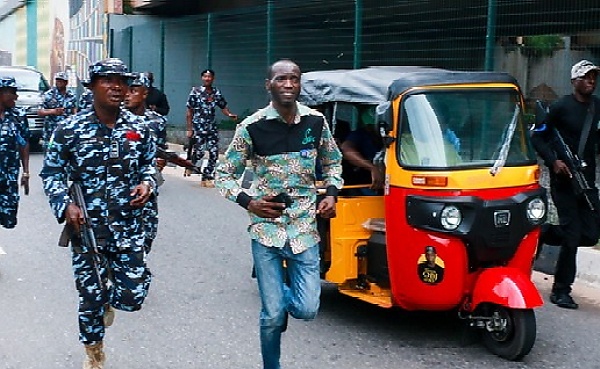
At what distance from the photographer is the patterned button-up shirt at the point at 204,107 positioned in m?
14.7

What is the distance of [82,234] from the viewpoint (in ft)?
17.1

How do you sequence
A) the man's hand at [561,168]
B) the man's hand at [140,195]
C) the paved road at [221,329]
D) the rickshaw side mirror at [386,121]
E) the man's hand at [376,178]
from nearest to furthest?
the man's hand at [140,195], the paved road at [221,329], the rickshaw side mirror at [386,121], the man's hand at [376,178], the man's hand at [561,168]

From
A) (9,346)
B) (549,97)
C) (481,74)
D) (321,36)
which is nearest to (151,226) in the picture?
(9,346)

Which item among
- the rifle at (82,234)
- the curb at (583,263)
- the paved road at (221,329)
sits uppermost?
the rifle at (82,234)

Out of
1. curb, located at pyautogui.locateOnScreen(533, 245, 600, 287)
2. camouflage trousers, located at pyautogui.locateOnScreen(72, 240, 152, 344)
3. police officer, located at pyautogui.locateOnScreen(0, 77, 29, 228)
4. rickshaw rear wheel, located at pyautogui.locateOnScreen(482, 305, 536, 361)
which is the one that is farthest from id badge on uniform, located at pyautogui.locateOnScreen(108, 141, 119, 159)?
curb, located at pyautogui.locateOnScreen(533, 245, 600, 287)

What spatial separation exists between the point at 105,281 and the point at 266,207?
115 cm

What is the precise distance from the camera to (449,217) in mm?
5746

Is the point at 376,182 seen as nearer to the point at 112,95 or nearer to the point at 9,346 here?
the point at 112,95

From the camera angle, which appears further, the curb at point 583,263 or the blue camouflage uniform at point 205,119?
the blue camouflage uniform at point 205,119

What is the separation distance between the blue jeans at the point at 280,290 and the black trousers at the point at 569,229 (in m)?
2.86

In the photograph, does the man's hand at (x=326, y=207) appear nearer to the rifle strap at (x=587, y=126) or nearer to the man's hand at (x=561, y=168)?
the man's hand at (x=561, y=168)

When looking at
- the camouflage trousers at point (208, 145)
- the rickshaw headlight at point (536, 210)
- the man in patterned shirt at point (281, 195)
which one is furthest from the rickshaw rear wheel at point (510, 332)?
the camouflage trousers at point (208, 145)

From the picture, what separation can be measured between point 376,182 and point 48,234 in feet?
16.0

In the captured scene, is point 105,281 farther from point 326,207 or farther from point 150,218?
point 150,218
